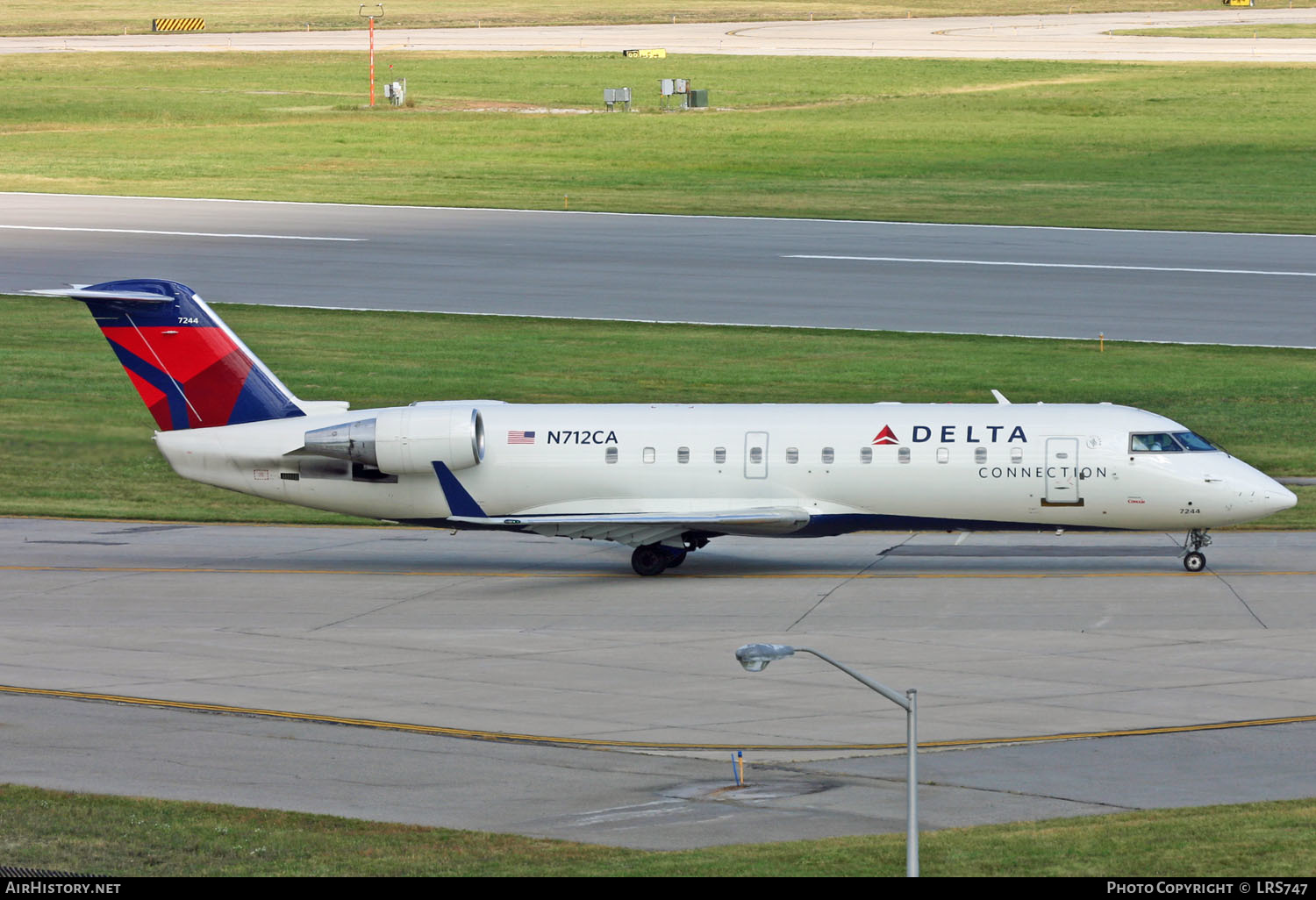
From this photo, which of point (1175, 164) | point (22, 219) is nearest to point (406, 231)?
point (22, 219)

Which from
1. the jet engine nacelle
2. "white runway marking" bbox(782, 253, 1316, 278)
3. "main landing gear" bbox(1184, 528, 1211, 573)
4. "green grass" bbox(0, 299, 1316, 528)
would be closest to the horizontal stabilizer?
the jet engine nacelle

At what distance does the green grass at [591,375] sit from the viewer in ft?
154

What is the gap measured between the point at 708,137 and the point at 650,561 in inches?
2461

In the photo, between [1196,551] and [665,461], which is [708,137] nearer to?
[665,461]

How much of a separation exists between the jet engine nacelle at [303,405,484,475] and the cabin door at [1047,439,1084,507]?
11276 millimetres

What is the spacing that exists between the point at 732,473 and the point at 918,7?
132 meters

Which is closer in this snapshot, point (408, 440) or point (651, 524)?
point (651, 524)

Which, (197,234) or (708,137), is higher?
(708,137)

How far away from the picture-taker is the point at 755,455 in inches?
1425

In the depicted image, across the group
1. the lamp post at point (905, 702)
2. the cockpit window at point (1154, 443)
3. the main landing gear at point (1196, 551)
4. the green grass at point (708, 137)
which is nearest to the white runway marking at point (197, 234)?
the green grass at point (708, 137)

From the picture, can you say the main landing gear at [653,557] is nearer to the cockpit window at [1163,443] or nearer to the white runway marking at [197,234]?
the cockpit window at [1163,443]

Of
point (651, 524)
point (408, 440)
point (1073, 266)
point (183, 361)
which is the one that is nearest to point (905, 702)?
point (651, 524)

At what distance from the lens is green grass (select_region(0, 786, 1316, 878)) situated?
1839 centimetres

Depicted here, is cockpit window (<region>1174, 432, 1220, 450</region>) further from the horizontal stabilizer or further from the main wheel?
the horizontal stabilizer
